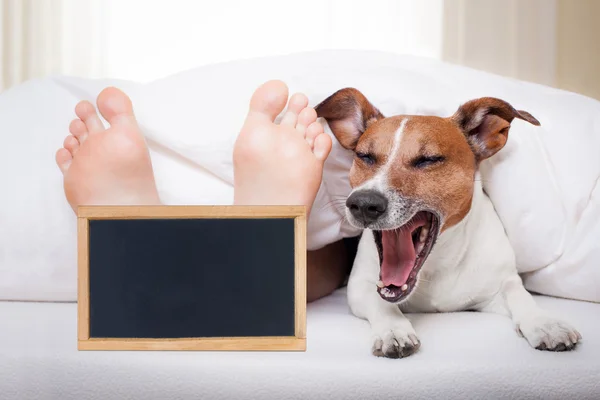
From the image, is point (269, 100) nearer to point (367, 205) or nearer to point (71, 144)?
point (367, 205)

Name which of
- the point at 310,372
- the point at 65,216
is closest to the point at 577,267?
the point at 310,372

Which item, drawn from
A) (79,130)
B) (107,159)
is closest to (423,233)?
→ (107,159)

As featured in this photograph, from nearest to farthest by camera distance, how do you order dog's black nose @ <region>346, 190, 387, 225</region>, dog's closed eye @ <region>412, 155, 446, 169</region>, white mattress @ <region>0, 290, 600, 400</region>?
white mattress @ <region>0, 290, 600, 400</region> → dog's black nose @ <region>346, 190, 387, 225</region> → dog's closed eye @ <region>412, 155, 446, 169</region>

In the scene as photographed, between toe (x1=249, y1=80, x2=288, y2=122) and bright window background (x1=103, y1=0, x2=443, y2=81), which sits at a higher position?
bright window background (x1=103, y1=0, x2=443, y2=81)

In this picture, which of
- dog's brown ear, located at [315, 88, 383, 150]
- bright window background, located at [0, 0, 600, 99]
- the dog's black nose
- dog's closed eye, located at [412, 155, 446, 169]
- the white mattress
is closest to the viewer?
the white mattress

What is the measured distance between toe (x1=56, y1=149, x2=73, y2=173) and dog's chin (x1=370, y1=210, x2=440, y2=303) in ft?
2.20

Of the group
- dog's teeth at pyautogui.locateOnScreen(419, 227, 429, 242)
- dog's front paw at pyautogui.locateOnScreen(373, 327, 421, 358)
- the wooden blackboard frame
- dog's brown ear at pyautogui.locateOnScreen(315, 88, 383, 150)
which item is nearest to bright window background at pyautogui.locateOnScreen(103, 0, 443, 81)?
dog's brown ear at pyautogui.locateOnScreen(315, 88, 383, 150)

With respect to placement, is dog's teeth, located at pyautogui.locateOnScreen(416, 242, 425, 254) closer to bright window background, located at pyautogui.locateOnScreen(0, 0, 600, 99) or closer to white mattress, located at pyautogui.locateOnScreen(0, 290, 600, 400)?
white mattress, located at pyautogui.locateOnScreen(0, 290, 600, 400)

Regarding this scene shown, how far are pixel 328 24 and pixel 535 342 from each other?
2.52 m

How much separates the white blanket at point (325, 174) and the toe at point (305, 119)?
13 centimetres

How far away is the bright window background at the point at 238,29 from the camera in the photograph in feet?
10.7

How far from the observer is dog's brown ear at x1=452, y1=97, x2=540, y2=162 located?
1.29 metres

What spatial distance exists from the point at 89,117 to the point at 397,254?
28.3 inches

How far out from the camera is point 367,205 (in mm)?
1123
